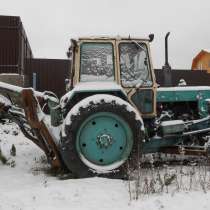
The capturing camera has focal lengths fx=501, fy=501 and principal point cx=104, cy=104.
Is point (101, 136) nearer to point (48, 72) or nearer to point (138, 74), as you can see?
point (138, 74)

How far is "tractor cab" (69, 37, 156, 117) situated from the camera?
26.0ft

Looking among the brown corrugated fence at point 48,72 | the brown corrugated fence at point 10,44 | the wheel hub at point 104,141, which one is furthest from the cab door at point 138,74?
the brown corrugated fence at point 48,72

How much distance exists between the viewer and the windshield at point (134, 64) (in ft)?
26.2

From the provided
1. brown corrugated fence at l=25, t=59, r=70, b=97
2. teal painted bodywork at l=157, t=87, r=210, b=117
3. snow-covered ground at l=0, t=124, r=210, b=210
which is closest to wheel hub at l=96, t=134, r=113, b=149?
snow-covered ground at l=0, t=124, r=210, b=210

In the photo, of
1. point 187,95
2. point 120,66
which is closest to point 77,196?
point 120,66

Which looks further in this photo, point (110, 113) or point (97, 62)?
point (97, 62)

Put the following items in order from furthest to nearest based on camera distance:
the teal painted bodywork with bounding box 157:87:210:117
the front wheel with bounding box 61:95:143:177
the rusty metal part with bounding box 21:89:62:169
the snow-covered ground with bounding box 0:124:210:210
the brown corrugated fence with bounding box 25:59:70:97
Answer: the brown corrugated fence with bounding box 25:59:70:97 < the teal painted bodywork with bounding box 157:87:210:117 < the rusty metal part with bounding box 21:89:62:169 < the front wheel with bounding box 61:95:143:177 < the snow-covered ground with bounding box 0:124:210:210

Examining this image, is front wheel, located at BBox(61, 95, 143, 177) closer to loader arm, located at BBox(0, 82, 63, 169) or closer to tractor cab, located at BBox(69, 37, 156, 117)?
loader arm, located at BBox(0, 82, 63, 169)

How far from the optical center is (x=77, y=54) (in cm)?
793

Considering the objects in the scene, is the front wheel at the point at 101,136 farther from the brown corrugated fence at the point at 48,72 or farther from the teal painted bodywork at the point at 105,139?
the brown corrugated fence at the point at 48,72

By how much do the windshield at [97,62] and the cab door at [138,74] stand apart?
17 centimetres

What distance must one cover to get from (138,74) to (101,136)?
1.30m

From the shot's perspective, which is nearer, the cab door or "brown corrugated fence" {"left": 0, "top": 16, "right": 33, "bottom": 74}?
the cab door

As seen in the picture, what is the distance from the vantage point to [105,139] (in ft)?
24.3
